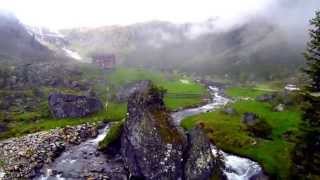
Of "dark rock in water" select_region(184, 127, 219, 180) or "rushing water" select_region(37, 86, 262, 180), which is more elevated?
"dark rock in water" select_region(184, 127, 219, 180)

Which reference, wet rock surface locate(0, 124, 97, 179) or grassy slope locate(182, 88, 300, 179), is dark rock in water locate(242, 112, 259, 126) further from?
wet rock surface locate(0, 124, 97, 179)

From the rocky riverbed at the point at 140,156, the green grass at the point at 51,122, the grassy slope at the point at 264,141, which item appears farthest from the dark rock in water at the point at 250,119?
the green grass at the point at 51,122

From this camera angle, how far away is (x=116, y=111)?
174 meters

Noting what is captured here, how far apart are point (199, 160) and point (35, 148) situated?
1852 inches

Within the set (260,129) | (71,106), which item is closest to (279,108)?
(260,129)

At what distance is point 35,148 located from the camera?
113 metres

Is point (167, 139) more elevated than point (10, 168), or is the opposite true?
point (167, 139)

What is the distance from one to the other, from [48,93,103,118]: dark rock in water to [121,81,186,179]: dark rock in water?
6598 cm

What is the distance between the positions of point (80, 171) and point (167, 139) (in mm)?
19735

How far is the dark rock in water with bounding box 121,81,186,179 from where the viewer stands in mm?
84562

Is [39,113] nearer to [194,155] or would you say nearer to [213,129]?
[213,129]

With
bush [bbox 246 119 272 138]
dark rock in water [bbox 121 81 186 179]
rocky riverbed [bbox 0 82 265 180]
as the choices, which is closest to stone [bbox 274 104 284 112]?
bush [bbox 246 119 272 138]

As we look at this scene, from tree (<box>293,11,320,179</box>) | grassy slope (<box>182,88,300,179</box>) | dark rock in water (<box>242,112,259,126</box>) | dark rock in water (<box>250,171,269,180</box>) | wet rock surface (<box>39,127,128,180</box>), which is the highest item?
tree (<box>293,11,320,179</box>)

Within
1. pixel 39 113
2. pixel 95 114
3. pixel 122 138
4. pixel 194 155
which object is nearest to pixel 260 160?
pixel 194 155
